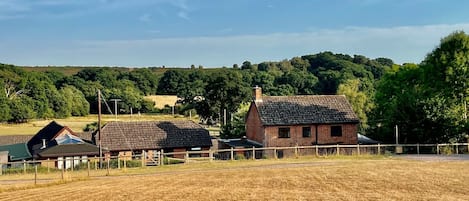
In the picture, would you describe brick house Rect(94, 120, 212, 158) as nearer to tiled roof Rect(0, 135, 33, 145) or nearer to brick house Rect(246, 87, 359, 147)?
brick house Rect(246, 87, 359, 147)

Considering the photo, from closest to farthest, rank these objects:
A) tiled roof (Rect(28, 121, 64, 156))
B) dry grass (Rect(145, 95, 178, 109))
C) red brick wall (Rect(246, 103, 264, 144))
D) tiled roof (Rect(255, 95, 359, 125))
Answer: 1. tiled roof (Rect(255, 95, 359, 125))
2. red brick wall (Rect(246, 103, 264, 144))
3. tiled roof (Rect(28, 121, 64, 156))
4. dry grass (Rect(145, 95, 178, 109))

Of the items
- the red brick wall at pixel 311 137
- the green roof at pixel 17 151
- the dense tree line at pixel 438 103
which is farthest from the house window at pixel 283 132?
the green roof at pixel 17 151

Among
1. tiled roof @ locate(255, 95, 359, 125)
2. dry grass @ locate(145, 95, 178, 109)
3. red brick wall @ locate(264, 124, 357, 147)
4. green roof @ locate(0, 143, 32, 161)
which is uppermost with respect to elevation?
dry grass @ locate(145, 95, 178, 109)

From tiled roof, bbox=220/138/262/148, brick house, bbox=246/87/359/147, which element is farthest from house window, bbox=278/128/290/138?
tiled roof, bbox=220/138/262/148

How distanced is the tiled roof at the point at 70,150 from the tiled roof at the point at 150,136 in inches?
70.7

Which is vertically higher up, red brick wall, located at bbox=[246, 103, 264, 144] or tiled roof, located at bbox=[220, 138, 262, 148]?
red brick wall, located at bbox=[246, 103, 264, 144]

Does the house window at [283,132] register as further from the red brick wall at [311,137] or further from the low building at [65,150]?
the low building at [65,150]

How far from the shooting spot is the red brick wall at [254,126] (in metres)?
53.0

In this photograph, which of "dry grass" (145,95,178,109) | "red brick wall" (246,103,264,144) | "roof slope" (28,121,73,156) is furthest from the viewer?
"dry grass" (145,95,178,109)

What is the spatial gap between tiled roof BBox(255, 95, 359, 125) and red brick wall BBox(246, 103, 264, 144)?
1220mm

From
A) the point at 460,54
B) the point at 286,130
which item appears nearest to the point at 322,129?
the point at 286,130

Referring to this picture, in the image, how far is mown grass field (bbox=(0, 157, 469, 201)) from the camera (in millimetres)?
24062

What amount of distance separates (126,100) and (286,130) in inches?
2960

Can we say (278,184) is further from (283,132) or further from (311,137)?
(311,137)
